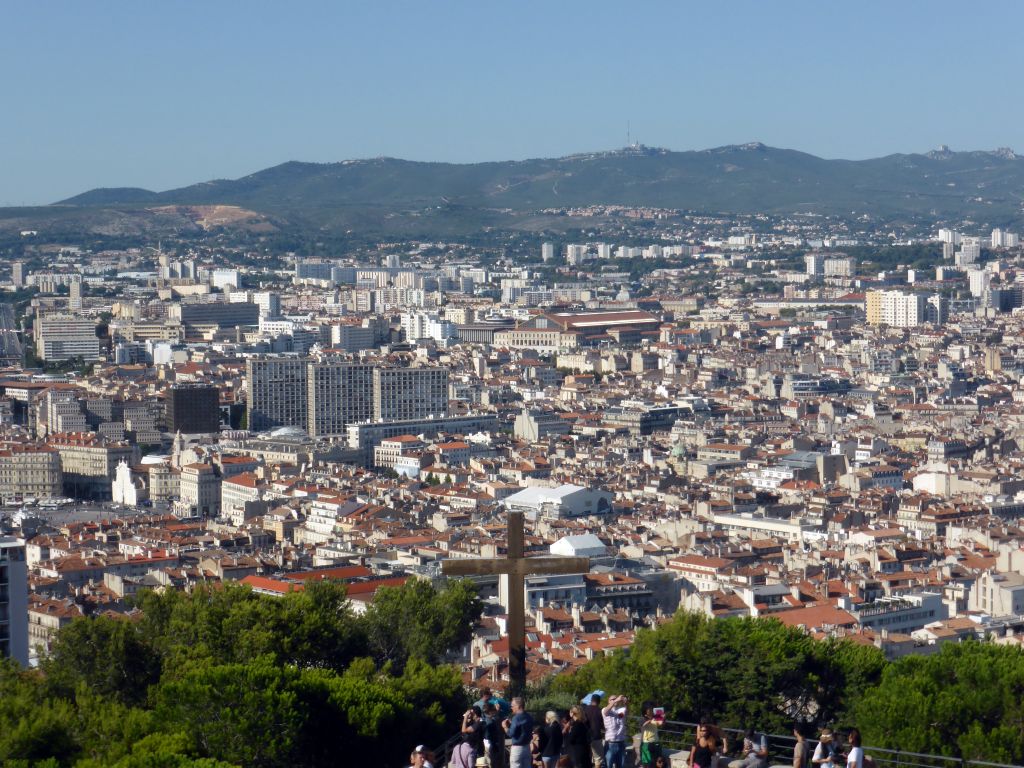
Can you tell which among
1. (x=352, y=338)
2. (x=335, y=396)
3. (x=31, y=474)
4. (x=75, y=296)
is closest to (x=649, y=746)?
(x=31, y=474)

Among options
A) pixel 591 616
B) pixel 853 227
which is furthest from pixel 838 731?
pixel 853 227

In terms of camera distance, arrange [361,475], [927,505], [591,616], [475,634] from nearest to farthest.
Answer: [475,634], [591,616], [927,505], [361,475]

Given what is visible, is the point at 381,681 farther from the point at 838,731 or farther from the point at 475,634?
the point at 475,634

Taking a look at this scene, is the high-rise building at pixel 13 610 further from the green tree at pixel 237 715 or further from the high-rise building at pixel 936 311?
the high-rise building at pixel 936 311

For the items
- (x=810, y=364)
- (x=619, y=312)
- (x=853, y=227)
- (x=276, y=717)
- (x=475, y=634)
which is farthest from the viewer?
(x=853, y=227)

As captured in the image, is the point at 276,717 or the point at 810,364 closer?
the point at 276,717

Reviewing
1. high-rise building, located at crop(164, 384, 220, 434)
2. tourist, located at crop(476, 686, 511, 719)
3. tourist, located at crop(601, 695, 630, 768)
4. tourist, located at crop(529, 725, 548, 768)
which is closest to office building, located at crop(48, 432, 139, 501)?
high-rise building, located at crop(164, 384, 220, 434)
